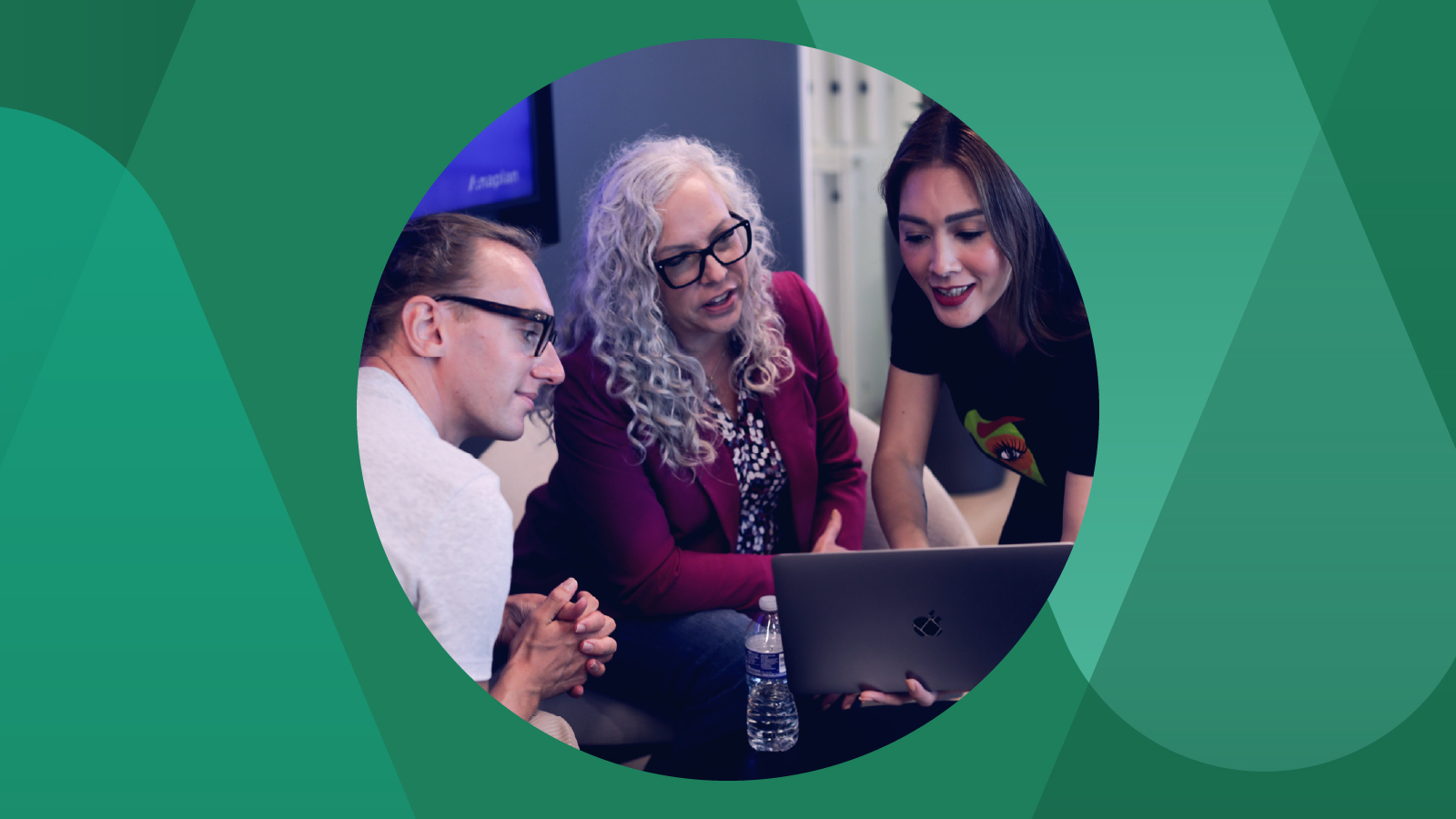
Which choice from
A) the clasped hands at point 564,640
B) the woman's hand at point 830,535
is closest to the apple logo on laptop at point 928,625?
the woman's hand at point 830,535

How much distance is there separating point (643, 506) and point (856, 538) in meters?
0.42

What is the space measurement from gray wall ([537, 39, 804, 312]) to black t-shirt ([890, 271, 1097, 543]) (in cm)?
25

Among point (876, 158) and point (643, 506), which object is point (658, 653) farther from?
point (876, 158)

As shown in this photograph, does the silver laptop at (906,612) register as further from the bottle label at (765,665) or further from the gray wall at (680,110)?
the gray wall at (680,110)

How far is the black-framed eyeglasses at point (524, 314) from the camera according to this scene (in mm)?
1384

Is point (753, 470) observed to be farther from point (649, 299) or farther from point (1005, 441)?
point (1005, 441)

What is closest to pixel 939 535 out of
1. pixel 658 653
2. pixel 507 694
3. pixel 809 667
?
pixel 809 667

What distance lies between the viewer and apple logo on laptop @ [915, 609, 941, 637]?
141 centimetres

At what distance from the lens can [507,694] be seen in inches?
55.5

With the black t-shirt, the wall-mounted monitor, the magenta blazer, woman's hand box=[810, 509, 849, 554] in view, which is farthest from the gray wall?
woman's hand box=[810, 509, 849, 554]

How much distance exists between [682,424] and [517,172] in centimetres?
49

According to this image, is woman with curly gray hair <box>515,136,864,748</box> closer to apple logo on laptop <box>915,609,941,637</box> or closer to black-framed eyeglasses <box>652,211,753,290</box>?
black-framed eyeglasses <box>652,211,753,290</box>

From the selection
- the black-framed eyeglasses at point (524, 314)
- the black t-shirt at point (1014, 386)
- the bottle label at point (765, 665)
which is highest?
the black-framed eyeglasses at point (524, 314)

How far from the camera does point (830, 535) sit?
1.59 m
